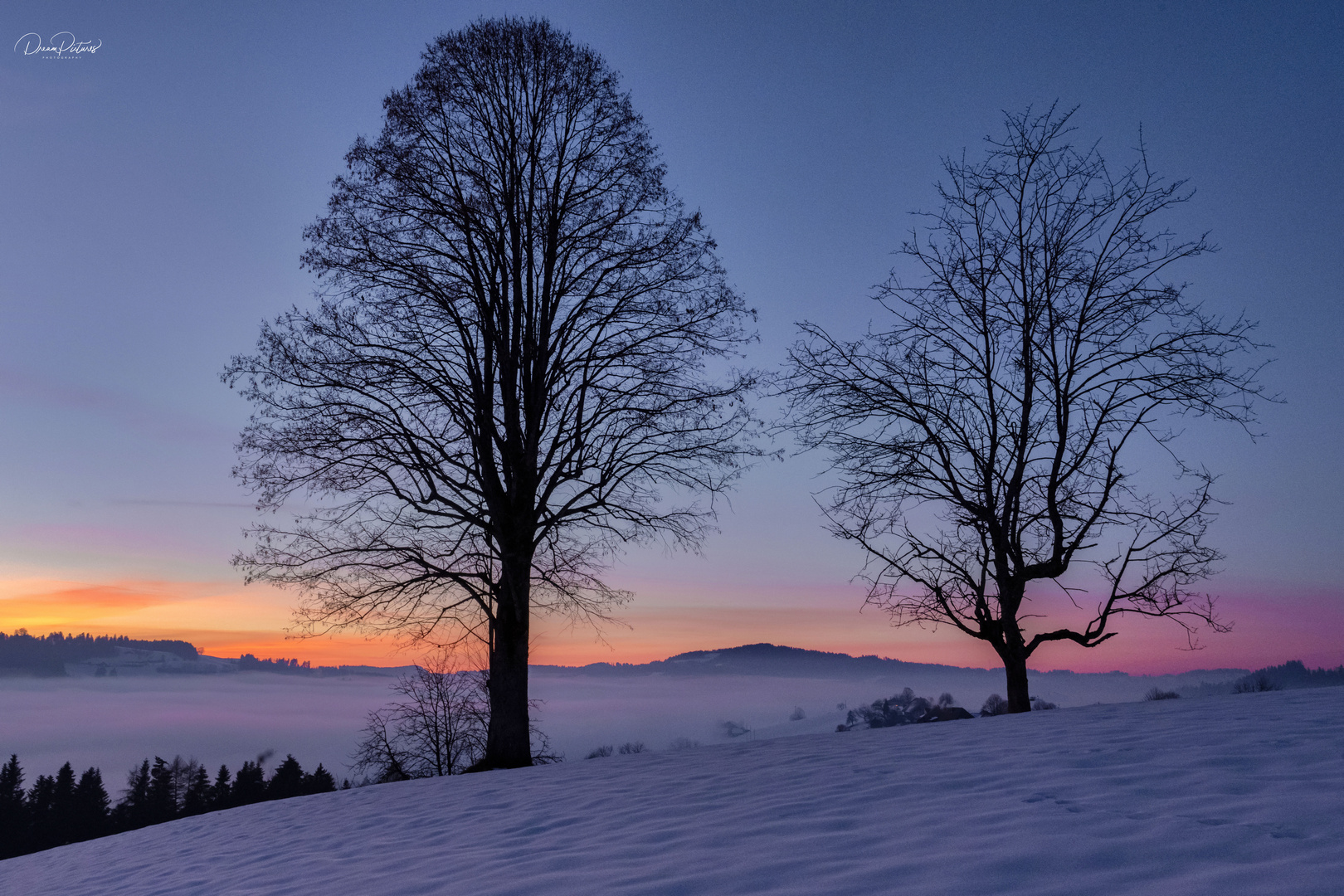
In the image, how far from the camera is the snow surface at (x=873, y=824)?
360 centimetres

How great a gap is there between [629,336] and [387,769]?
50.7ft

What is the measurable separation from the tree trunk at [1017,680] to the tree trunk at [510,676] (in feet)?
24.2

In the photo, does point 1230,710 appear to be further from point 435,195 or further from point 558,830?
point 435,195

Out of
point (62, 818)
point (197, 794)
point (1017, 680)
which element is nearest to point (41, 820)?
point (62, 818)

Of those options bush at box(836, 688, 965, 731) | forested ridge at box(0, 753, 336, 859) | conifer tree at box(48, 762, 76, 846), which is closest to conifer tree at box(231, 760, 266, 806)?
forested ridge at box(0, 753, 336, 859)

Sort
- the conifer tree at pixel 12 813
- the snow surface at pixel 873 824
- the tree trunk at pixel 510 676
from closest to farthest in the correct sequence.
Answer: the snow surface at pixel 873 824, the tree trunk at pixel 510 676, the conifer tree at pixel 12 813

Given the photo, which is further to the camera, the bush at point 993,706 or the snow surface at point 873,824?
the bush at point 993,706

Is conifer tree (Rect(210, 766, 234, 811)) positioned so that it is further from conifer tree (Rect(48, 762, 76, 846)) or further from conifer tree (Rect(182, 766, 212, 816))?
conifer tree (Rect(48, 762, 76, 846))

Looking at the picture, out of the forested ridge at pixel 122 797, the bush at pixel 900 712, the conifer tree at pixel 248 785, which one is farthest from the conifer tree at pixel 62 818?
the bush at pixel 900 712

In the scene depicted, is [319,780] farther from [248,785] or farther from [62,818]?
[62,818]

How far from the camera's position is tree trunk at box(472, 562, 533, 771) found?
1195 centimetres

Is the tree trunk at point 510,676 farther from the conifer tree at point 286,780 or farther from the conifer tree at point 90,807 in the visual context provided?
the conifer tree at point 90,807

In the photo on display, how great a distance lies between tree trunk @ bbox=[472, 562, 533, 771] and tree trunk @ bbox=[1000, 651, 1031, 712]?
7.38 meters

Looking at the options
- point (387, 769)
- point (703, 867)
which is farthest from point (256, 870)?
point (387, 769)
